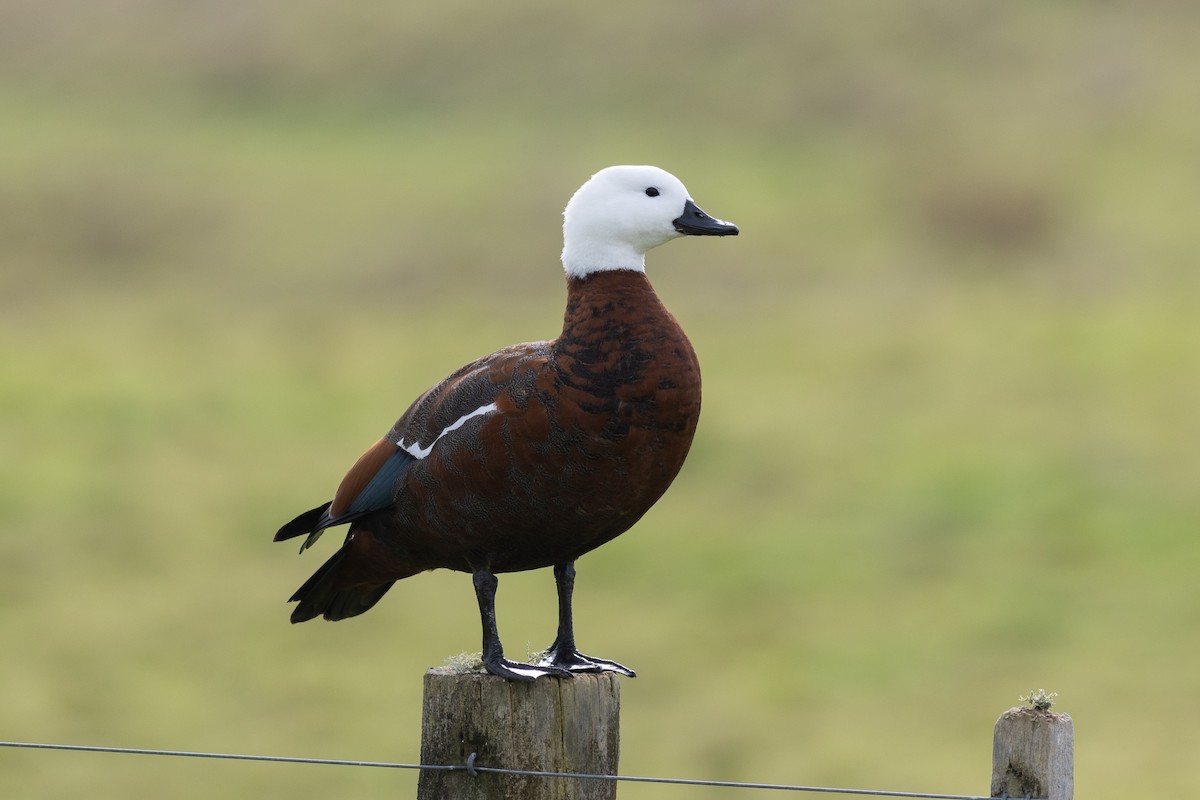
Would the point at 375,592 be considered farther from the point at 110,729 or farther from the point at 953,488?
the point at 953,488

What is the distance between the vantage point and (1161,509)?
1805 cm

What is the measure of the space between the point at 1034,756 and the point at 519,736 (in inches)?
43.6

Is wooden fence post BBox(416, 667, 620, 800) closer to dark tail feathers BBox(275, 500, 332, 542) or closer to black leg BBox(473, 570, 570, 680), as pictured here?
black leg BBox(473, 570, 570, 680)

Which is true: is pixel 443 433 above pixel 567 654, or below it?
above

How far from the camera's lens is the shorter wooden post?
3135 millimetres

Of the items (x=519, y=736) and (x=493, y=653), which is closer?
(x=519, y=736)

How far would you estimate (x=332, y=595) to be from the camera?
174 inches

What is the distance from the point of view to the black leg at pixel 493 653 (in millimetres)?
3707

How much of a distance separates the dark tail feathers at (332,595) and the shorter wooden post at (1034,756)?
69.9 inches

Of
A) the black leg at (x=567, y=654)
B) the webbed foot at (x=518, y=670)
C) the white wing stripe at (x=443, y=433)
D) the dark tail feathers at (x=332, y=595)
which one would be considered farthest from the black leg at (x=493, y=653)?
the dark tail feathers at (x=332, y=595)

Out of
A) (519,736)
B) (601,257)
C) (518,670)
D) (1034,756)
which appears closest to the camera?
(1034,756)

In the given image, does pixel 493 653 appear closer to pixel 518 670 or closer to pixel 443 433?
pixel 518 670

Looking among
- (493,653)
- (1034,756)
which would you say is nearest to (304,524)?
(493,653)

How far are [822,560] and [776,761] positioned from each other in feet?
14.1
